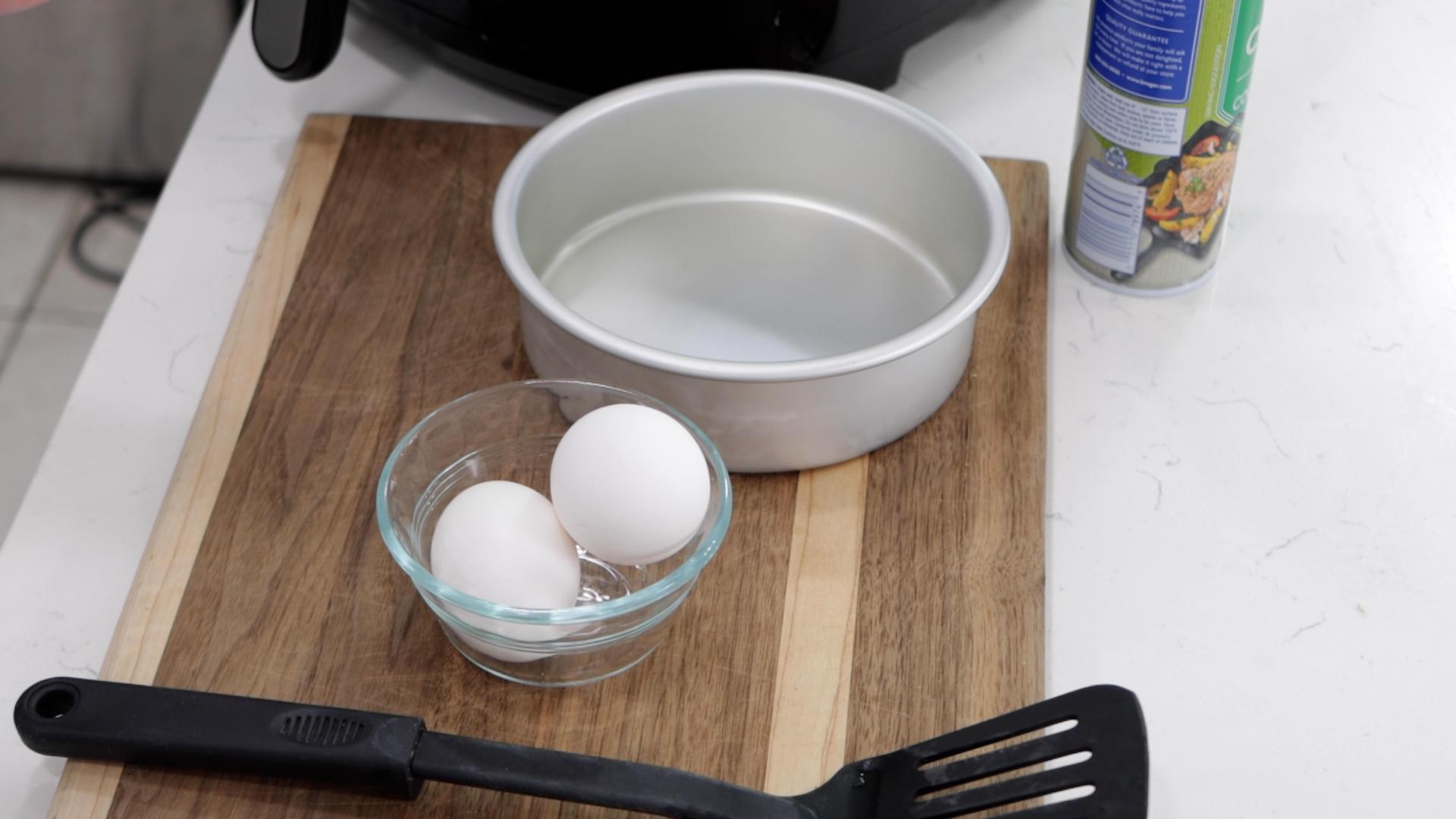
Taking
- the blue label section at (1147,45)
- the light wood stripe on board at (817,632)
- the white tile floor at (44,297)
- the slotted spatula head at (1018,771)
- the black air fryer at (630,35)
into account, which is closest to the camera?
the slotted spatula head at (1018,771)

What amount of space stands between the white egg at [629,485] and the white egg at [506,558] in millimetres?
14

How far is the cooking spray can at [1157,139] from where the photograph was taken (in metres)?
0.74

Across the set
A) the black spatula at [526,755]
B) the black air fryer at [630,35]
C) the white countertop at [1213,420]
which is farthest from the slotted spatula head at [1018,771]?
the black air fryer at [630,35]

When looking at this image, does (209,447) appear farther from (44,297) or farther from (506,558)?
(44,297)

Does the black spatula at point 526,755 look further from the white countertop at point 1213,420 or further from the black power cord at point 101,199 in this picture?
the black power cord at point 101,199

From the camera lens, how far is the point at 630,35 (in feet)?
2.90

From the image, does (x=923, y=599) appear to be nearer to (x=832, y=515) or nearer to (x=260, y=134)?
(x=832, y=515)

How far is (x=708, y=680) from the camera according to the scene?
26.1 inches

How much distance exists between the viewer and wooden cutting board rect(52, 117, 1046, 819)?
0.64 m

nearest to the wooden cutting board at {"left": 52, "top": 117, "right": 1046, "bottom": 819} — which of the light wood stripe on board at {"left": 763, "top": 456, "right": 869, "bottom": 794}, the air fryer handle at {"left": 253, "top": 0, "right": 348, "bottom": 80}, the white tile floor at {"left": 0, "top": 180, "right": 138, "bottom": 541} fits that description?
the light wood stripe on board at {"left": 763, "top": 456, "right": 869, "bottom": 794}

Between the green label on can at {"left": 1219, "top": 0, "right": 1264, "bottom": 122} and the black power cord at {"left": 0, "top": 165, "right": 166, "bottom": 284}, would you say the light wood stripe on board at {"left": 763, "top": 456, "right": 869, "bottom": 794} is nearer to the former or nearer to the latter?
the green label on can at {"left": 1219, "top": 0, "right": 1264, "bottom": 122}

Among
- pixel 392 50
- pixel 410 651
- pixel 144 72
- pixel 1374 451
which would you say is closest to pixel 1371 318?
pixel 1374 451

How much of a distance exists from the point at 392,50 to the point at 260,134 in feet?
0.43

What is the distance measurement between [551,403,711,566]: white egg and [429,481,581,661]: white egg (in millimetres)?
14
